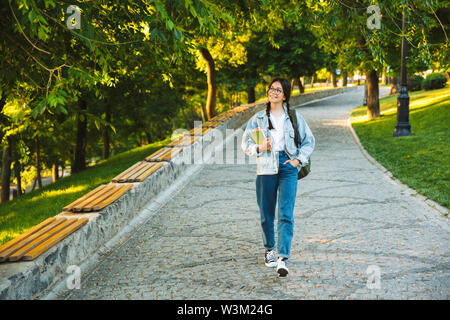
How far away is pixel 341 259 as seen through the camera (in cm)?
491

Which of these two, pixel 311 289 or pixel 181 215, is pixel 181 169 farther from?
pixel 311 289

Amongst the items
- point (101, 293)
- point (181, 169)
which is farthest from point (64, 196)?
point (101, 293)

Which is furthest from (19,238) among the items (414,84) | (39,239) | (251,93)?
(414,84)

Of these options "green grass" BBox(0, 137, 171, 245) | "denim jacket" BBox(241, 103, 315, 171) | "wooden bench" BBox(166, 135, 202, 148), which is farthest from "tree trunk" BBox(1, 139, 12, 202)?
"denim jacket" BBox(241, 103, 315, 171)

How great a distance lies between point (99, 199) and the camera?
5977 millimetres

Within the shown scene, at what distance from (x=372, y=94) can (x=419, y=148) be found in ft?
30.8

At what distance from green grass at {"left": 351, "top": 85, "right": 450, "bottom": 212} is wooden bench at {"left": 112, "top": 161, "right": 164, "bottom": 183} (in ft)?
15.9

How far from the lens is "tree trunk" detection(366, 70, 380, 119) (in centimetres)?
2110

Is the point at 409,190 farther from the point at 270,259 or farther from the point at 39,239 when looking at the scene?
the point at 39,239

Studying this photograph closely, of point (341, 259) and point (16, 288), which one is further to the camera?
point (341, 259)

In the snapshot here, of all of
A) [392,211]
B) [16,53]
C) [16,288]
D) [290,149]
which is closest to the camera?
[16,288]

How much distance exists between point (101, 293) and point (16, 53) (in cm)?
323

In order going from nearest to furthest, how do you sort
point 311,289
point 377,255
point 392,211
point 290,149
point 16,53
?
point 311,289 < point 290,149 < point 377,255 < point 16,53 < point 392,211

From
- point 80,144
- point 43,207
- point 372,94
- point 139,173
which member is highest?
point 372,94
